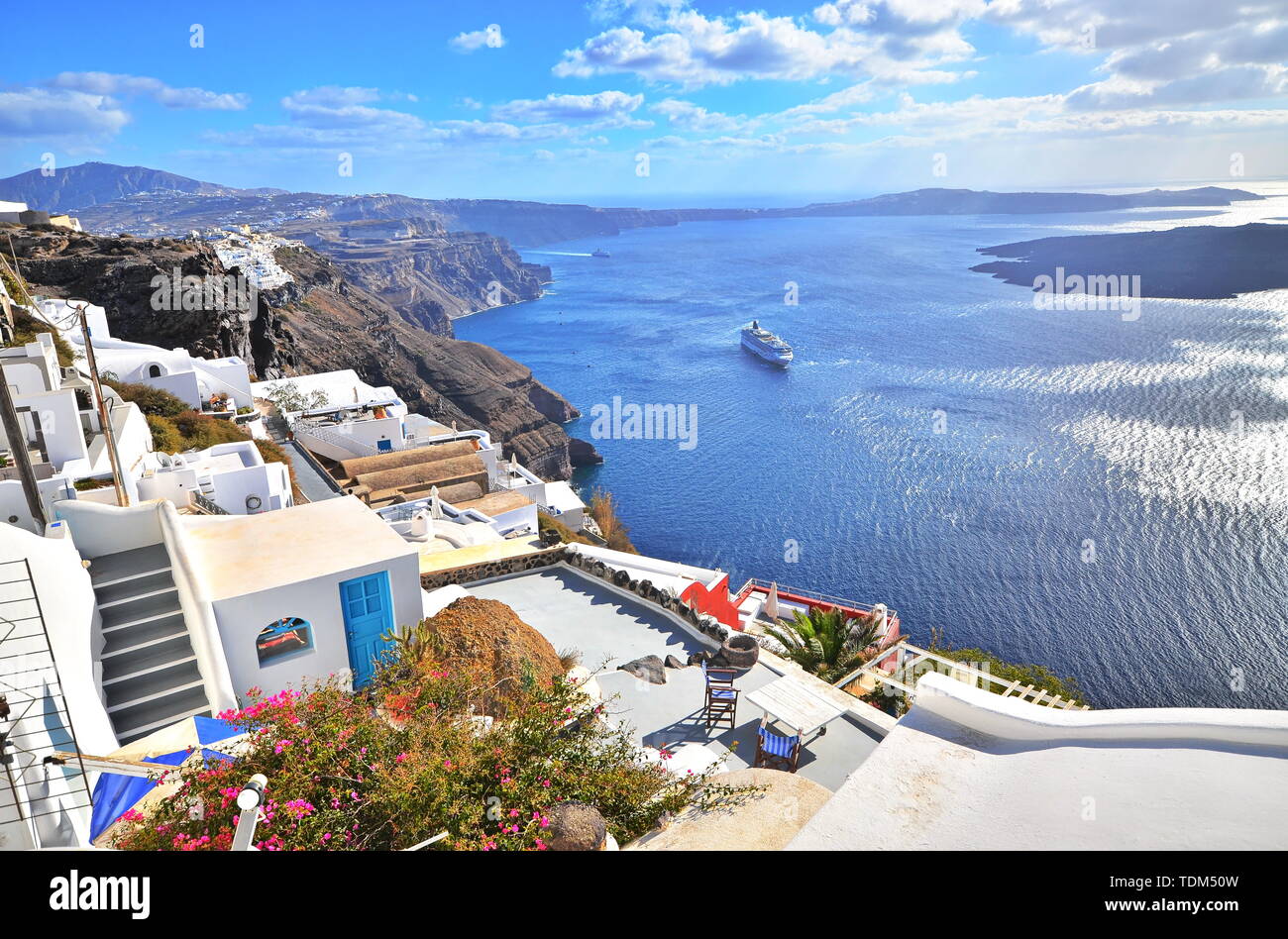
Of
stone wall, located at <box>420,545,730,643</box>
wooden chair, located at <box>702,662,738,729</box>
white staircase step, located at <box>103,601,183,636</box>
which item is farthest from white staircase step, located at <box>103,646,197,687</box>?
wooden chair, located at <box>702,662,738,729</box>

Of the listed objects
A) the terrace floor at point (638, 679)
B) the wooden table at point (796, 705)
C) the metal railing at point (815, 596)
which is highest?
the wooden table at point (796, 705)

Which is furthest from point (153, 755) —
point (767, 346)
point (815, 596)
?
point (767, 346)

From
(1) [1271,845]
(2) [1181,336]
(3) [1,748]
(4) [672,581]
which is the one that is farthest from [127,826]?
(2) [1181,336]

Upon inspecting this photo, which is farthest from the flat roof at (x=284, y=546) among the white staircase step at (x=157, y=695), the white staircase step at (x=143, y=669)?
the white staircase step at (x=157, y=695)

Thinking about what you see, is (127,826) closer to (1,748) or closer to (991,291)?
(1,748)

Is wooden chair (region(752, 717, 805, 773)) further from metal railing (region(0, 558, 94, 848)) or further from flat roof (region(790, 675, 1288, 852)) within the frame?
metal railing (region(0, 558, 94, 848))
